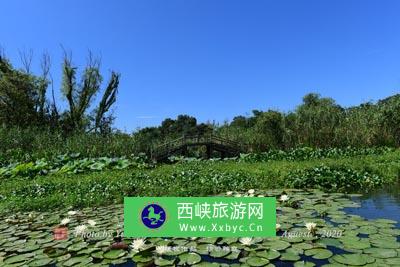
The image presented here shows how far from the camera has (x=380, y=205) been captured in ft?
20.3

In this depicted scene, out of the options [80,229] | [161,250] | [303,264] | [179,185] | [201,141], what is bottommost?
[303,264]

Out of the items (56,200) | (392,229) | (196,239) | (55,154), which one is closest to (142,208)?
(196,239)

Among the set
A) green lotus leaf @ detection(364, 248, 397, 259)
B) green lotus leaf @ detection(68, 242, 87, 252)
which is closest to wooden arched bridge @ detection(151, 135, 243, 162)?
green lotus leaf @ detection(68, 242, 87, 252)

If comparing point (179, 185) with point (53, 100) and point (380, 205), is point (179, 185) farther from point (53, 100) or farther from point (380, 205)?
point (53, 100)

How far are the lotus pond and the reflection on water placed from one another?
61 cm

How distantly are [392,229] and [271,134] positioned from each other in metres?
18.4

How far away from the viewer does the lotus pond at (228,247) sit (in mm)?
3490

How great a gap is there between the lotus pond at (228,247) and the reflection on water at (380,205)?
609 millimetres

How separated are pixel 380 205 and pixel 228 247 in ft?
11.7

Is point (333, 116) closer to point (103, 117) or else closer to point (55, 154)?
point (55, 154)

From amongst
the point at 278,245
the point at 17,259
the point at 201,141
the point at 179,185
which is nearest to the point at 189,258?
the point at 278,245

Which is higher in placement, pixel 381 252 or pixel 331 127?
pixel 331 127

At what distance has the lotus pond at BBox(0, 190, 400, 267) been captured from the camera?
3.49 metres

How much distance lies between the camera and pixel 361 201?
6594 millimetres
